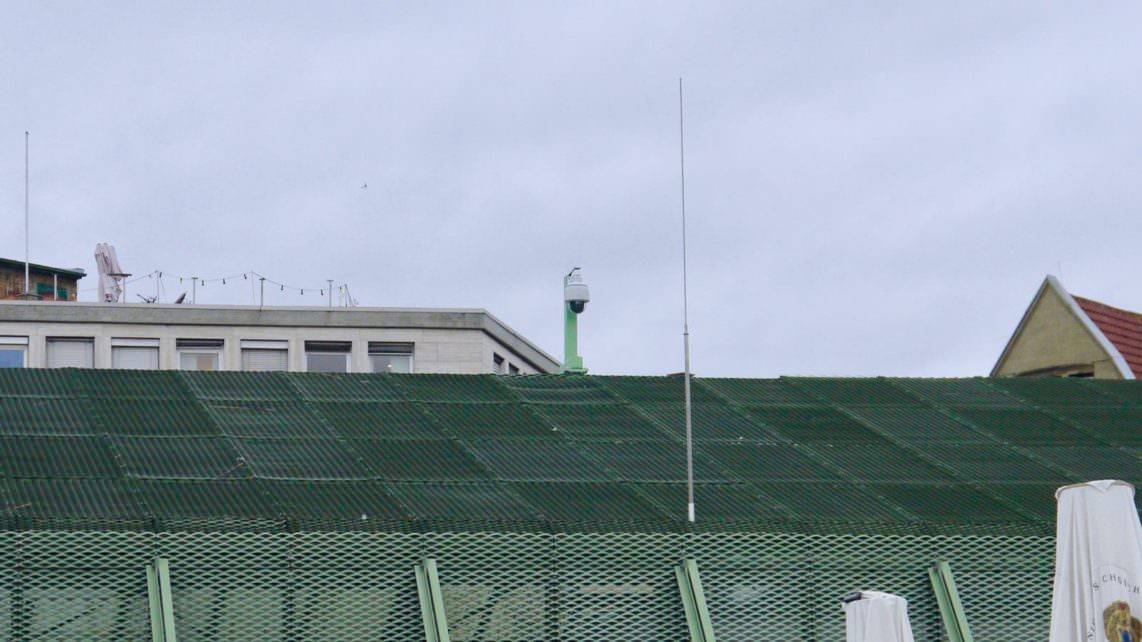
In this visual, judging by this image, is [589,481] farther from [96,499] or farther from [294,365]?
[294,365]

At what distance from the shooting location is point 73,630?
1345 centimetres

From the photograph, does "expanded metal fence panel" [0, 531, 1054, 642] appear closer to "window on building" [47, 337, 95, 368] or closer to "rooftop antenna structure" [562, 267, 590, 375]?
"rooftop antenna structure" [562, 267, 590, 375]

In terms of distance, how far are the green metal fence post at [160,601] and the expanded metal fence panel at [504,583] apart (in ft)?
0.28

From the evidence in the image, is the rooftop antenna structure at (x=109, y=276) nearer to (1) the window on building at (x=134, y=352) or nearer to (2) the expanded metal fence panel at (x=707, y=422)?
(1) the window on building at (x=134, y=352)

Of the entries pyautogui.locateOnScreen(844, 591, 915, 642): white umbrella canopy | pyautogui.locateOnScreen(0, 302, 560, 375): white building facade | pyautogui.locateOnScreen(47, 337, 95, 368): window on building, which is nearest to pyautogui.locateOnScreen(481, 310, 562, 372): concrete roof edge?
pyautogui.locateOnScreen(0, 302, 560, 375): white building facade

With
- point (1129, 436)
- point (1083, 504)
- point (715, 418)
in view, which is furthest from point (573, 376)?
point (1083, 504)

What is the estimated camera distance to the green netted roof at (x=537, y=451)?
603 inches

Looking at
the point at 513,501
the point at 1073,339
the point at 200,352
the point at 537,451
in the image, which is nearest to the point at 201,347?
the point at 200,352

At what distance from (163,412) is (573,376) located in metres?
4.76

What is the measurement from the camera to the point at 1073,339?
120 ft

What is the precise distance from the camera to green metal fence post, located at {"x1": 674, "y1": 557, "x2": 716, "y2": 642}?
1447 cm

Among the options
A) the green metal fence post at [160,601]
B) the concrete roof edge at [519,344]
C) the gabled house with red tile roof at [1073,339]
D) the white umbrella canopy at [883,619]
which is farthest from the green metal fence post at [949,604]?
the concrete roof edge at [519,344]

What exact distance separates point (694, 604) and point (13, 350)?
4272 centimetres

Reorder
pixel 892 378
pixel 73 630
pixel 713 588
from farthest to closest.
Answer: pixel 892 378
pixel 713 588
pixel 73 630
